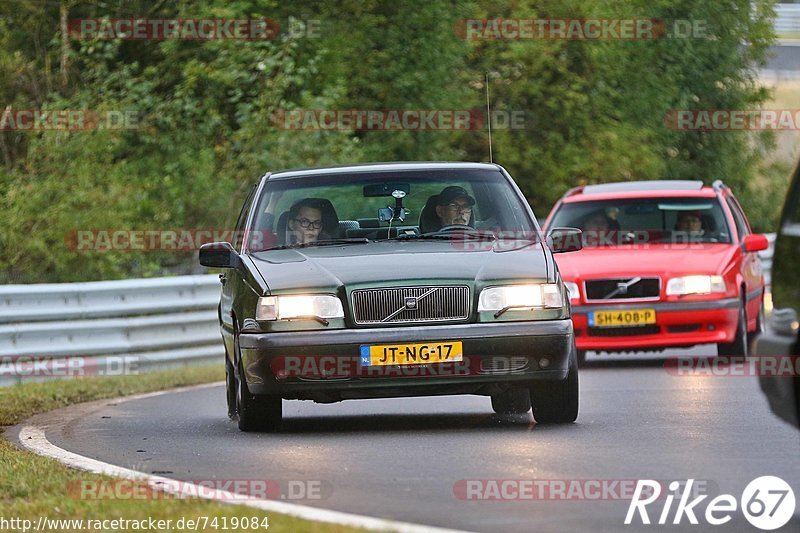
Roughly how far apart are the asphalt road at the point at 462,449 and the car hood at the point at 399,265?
89cm

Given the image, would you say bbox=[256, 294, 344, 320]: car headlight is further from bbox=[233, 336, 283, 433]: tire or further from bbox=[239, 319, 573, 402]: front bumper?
bbox=[233, 336, 283, 433]: tire

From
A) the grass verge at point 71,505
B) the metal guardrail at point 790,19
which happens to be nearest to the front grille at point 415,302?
the grass verge at point 71,505

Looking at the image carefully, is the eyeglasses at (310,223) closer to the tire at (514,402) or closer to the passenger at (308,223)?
the passenger at (308,223)

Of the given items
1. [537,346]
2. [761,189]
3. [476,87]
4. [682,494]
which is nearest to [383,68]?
[476,87]

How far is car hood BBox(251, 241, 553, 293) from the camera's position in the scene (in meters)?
10.5

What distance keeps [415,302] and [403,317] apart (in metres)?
0.11

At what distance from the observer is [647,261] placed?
16484 millimetres

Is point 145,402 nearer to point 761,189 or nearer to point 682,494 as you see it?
point 682,494

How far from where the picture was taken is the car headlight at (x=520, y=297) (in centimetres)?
1042

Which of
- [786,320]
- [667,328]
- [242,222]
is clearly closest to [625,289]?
[667,328]

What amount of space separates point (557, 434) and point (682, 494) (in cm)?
268

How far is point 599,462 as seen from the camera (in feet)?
29.3

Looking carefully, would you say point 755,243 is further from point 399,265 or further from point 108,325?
point 399,265

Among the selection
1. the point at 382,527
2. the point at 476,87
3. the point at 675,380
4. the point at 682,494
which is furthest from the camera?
the point at 476,87
